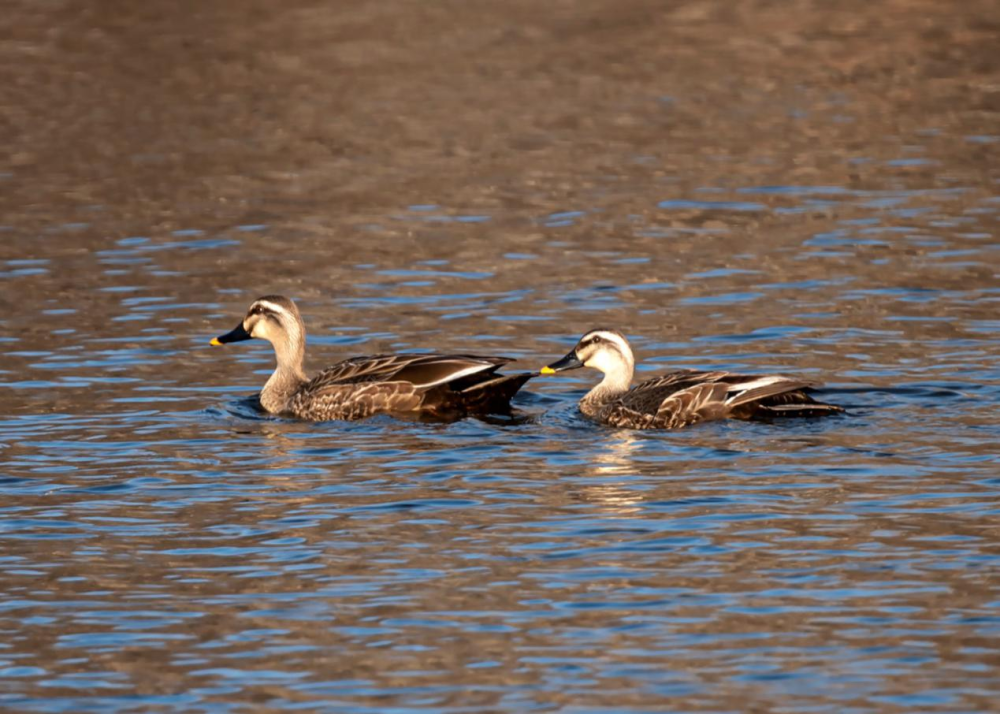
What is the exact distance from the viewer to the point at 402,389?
1617 cm

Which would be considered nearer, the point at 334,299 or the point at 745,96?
the point at 334,299

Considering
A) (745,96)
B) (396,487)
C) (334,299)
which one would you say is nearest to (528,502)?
(396,487)

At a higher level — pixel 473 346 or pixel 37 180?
pixel 37 180

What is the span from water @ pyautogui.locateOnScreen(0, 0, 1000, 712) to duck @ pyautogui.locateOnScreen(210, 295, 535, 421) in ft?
0.99

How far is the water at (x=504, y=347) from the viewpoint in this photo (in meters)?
10.0

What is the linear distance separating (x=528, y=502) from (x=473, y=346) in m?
5.54

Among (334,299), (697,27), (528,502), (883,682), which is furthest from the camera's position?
(697,27)

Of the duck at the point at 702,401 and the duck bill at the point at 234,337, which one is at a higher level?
the duck bill at the point at 234,337

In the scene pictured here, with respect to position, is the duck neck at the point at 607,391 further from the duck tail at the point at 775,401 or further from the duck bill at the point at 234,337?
the duck bill at the point at 234,337

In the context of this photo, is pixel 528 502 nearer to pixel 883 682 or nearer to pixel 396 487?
pixel 396 487

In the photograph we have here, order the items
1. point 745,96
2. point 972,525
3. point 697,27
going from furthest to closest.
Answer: point 697,27 → point 745,96 → point 972,525

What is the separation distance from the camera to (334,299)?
69.1 ft

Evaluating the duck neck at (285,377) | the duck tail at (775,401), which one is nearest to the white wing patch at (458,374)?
the duck neck at (285,377)

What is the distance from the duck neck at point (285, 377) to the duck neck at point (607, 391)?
2.64 metres
